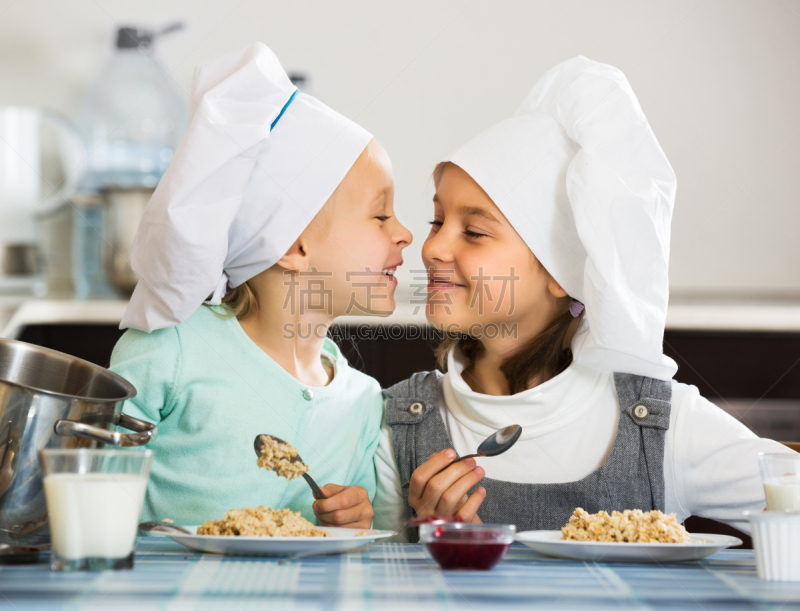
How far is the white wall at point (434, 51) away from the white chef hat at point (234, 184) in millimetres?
992

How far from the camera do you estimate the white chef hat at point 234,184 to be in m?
1.02

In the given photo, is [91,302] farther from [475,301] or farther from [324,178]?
[475,301]

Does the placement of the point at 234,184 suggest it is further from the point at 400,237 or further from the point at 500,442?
the point at 500,442

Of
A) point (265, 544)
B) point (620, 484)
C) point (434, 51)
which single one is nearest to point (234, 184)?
point (265, 544)

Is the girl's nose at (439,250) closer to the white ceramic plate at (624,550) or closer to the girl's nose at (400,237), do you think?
the girl's nose at (400,237)

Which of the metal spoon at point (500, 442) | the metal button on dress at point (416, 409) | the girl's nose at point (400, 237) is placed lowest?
the metal spoon at point (500, 442)

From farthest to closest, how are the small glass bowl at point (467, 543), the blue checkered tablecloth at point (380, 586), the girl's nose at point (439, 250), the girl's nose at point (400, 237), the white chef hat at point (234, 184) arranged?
the girl's nose at point (400, 237) → the girl's nose at point (439, 250) → the white chef hat at point (234, 184) → the small glass bowl at point (467, 543) → the blue checkered tablecloth at point (380, 586)

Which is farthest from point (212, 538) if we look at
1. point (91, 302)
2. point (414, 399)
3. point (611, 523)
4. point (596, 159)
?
point (91, 302)

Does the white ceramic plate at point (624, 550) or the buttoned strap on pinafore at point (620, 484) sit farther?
the buttoned strap on pinafore at point (620, 484)

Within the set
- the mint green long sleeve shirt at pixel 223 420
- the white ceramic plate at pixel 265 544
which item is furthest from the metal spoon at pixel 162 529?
the mint green long sleeve shirt at pixel 223 420

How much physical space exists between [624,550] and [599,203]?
496mm

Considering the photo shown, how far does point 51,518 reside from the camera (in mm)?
622

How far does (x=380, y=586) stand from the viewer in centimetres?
61

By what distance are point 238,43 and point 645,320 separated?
5.07ft
